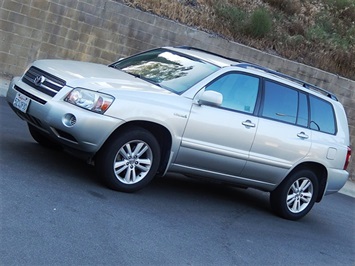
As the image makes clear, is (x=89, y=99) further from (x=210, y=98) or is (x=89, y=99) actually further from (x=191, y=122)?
(x=210, y=98)

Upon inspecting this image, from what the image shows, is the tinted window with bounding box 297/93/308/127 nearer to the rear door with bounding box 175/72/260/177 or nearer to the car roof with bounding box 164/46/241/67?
the rear door with bounding box 175/72/260/177

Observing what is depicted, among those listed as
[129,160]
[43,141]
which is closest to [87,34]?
[43,141]

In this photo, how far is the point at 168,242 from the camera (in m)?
6.25

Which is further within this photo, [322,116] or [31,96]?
[322,116]

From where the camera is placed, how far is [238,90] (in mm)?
8086

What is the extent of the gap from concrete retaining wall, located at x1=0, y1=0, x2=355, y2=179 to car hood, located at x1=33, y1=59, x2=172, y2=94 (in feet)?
20.4

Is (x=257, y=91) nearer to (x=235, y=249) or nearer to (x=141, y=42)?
(x=235, y=249)

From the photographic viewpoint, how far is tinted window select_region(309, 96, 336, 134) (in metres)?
8.97

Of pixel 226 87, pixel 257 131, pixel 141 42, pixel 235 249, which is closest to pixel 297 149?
pixel 257 131

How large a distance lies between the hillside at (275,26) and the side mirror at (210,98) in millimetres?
7367

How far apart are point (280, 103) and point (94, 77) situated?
2.60 meters

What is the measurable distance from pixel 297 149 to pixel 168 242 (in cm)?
290

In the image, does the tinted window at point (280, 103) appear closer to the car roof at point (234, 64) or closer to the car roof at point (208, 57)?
the car roof at point (234, 64)

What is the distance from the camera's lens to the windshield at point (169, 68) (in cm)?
776
